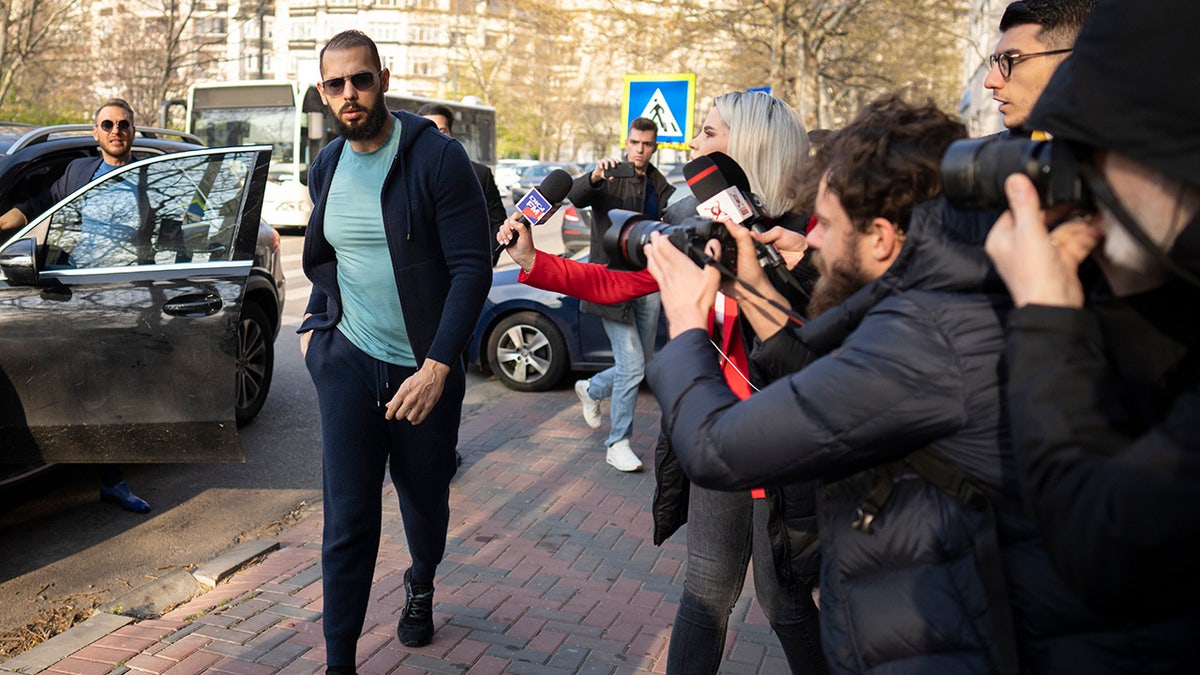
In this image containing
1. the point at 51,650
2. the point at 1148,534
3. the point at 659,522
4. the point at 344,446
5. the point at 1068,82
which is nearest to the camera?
the point at 1148,534

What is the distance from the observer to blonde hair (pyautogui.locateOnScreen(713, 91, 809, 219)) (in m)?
3.04

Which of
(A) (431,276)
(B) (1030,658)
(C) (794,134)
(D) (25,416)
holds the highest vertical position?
(C) (794,134)

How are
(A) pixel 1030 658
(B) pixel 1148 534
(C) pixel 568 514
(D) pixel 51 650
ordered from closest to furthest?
(B) pixel 1148 534 < (A) pixel 1030 658 < (D) pixel 51 650 < (C) pixel 568 514

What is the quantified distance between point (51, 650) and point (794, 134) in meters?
3.00

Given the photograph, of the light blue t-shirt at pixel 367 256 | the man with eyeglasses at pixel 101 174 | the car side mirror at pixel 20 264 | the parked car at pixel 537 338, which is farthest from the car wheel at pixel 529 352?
the light blue t-shirt at pixel 367 256

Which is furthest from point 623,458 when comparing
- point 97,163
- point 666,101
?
point 666,101

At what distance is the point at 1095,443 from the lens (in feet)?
4.44

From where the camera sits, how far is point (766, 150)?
10.0ft

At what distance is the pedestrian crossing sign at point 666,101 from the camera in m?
12.2

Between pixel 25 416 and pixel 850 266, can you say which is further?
pixel 25 416

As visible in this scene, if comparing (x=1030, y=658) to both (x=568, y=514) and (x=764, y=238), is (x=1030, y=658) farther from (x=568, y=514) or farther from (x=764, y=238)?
(x=568, y=514)

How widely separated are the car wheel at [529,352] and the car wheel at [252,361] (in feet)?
6.31

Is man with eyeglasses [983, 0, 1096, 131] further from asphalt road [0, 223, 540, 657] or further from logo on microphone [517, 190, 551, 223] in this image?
asphalt road [0, 223, 540, 657]

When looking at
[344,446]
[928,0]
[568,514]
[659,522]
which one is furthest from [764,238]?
[928,0]
